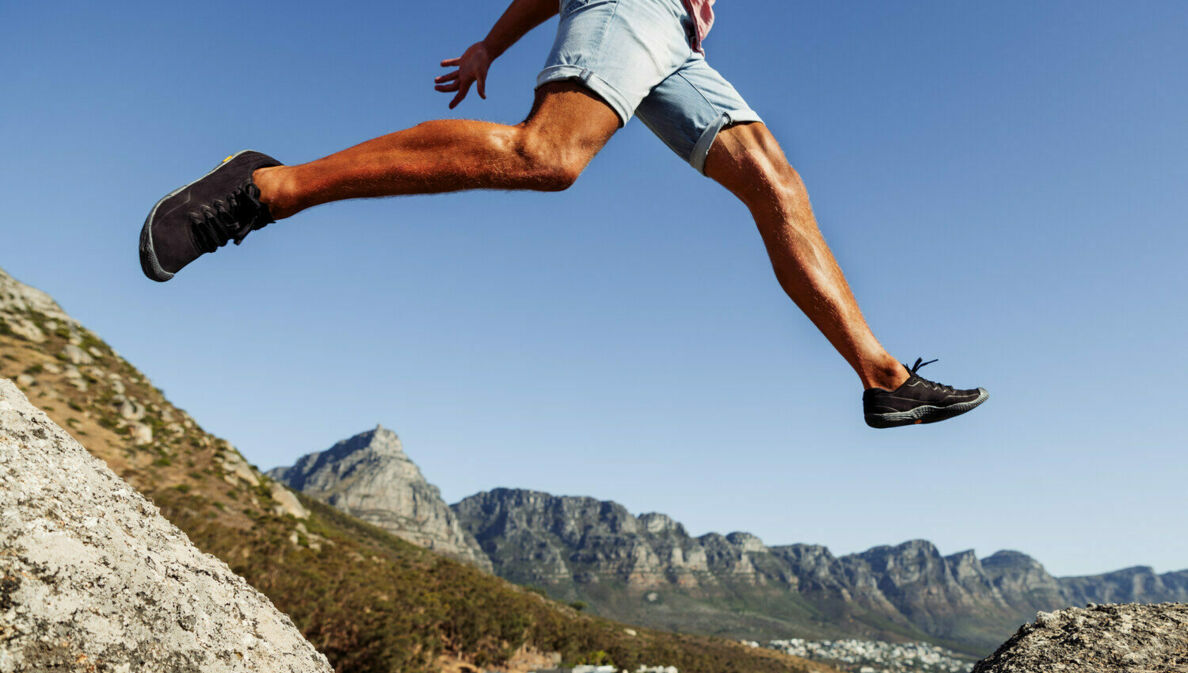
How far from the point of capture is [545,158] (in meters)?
2.04

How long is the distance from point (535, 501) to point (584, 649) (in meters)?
172

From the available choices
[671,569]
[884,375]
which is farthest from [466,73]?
[671,569]

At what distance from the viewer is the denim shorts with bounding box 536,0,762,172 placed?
2.11 m

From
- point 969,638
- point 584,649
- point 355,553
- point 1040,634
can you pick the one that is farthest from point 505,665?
point 969,638

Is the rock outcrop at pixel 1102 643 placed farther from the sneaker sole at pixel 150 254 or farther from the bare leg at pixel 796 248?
the sneaker sole at pixel 150 254

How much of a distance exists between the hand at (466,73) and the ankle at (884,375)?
2.01 meters

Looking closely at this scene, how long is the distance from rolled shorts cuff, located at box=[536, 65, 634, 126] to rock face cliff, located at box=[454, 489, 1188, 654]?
128m

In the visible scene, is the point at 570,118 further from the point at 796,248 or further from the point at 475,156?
the point at 796,248

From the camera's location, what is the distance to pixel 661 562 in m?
169

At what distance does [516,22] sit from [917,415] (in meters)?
2.26

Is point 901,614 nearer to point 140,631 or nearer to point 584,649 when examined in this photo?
point 584,649

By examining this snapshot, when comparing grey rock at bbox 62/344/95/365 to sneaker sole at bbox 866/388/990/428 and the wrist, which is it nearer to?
the wrist

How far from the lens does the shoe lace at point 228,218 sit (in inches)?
84.5

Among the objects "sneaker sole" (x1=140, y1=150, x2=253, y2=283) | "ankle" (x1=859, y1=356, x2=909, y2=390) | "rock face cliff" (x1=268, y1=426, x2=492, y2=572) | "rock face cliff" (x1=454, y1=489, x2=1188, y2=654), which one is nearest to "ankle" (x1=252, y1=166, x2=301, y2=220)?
"sneaker sole" (x1=140, y1=150, x2=253, y2=283)
